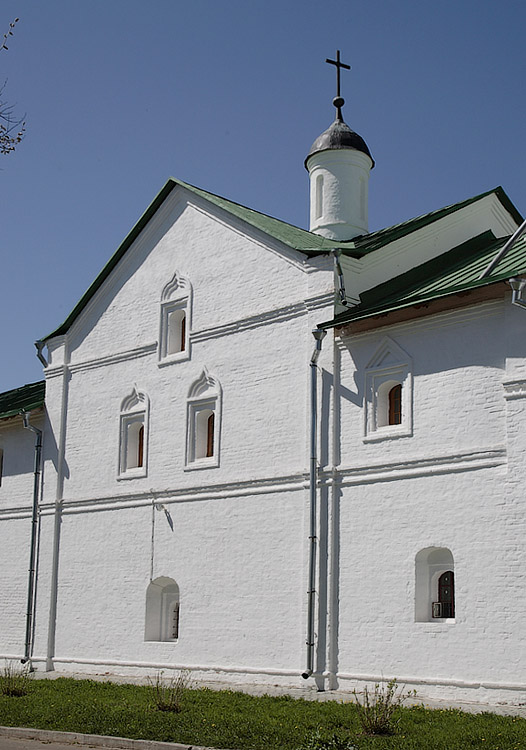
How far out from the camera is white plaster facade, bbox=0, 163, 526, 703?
509 inches

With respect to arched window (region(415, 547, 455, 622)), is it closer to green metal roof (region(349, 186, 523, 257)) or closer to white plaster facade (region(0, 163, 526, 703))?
white plaster facade (region(0, 163, 526, 703))

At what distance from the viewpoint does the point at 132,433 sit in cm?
1902

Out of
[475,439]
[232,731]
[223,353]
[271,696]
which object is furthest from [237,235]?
[232,731]

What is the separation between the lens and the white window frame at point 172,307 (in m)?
18.1

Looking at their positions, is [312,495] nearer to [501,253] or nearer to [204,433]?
[204,433]

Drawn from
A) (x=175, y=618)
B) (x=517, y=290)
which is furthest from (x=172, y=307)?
(x=517, y=290)

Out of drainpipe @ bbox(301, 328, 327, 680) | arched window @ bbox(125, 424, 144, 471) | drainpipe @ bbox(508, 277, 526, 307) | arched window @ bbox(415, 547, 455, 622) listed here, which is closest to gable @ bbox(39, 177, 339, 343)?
drainpipe @ bbox(301, 328, 327, 680)

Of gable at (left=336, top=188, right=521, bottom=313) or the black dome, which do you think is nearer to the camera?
gable at (left=336, top=188, right=521, bottom=313)

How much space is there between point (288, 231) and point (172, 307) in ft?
8.86

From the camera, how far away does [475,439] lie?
43.0ft

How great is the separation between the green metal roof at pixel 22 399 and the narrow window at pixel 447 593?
35.0ft

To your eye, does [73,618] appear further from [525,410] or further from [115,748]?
[525,410]

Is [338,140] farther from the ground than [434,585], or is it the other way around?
[338,140]

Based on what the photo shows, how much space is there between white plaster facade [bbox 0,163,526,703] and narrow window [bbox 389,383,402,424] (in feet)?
0.80
